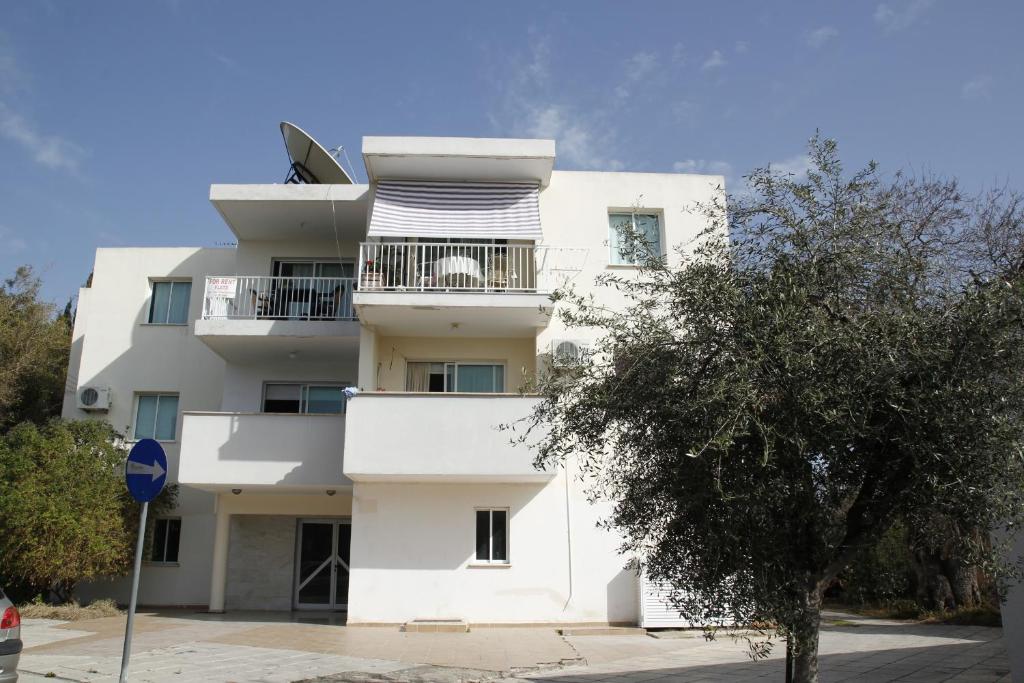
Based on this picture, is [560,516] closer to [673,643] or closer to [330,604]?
[673,643]

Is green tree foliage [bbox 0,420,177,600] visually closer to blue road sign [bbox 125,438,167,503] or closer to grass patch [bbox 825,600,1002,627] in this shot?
blue road sign [bbox 125,438,167,503]

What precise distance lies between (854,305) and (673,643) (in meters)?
8.68

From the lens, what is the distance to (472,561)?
15.0 metres

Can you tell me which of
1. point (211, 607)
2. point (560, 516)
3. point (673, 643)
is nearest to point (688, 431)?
point (673, 643)

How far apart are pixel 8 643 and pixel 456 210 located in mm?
11216

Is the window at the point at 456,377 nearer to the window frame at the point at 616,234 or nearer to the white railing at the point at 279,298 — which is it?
the white railing at the point at 279,298

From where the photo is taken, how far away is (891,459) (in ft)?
20.1

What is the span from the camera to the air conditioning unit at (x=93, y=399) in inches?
725

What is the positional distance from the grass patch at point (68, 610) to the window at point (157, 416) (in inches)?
156

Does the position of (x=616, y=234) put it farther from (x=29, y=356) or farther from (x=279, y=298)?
(x=29, y=356)

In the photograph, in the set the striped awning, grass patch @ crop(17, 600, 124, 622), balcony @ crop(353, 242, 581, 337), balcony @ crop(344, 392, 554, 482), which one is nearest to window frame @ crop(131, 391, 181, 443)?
grass patch @ crop(17, 600, 124, 622)

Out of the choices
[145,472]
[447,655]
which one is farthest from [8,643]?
[447,655]

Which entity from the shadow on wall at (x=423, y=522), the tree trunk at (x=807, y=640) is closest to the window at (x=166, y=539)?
the shadow on wall at (x=423, y=522)

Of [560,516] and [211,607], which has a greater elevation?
[560,516]
